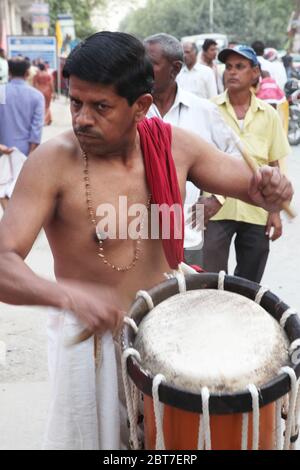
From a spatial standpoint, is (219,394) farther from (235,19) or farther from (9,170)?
(235,19)

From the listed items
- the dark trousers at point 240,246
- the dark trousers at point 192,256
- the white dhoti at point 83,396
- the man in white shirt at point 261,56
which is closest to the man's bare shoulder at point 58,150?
the white dhoti at point 83,396

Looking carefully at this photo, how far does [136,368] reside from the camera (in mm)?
1796

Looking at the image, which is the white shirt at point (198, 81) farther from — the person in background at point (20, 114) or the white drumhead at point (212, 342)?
the white drumhead at point (212, 342)

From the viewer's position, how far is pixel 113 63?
1.99 meters

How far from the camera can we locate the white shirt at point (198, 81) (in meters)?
8.51

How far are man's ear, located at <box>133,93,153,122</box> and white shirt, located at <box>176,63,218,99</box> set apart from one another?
21.2 ft

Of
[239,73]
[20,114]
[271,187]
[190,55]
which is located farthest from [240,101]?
[190,55]

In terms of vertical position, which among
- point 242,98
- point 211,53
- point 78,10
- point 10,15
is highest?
point 242,98

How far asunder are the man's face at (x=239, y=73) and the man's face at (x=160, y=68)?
2.27 ft

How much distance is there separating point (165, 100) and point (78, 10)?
1465 inches

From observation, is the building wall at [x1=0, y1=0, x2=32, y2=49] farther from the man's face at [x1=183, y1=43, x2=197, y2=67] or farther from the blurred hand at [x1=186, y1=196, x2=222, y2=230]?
the blurred hand at [x1=186, y1=196, x2=222, y2=230]

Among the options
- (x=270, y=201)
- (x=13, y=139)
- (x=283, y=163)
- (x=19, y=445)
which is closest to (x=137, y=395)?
(x=270, y=201)

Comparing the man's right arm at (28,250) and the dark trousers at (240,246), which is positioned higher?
the man's right arm at (28,250)

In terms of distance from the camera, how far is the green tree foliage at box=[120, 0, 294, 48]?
56.7 m
